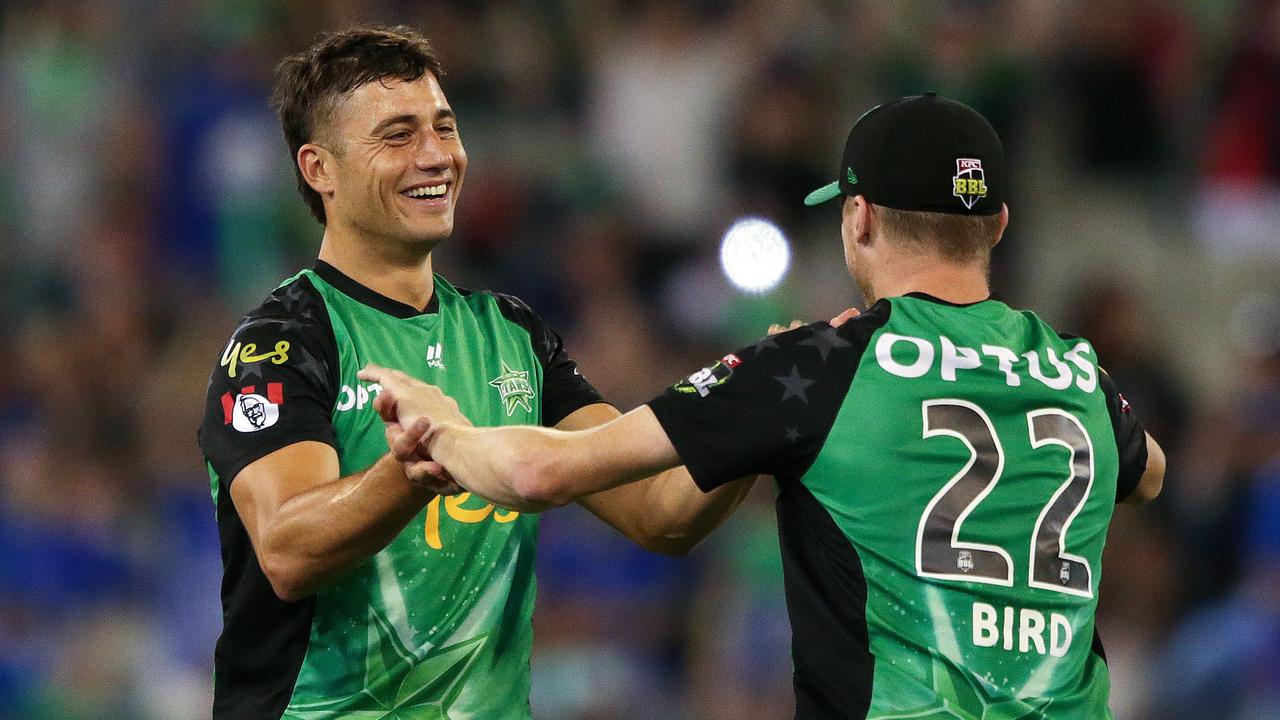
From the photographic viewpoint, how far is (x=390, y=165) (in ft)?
15.3

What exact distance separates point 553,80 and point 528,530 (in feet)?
21.9

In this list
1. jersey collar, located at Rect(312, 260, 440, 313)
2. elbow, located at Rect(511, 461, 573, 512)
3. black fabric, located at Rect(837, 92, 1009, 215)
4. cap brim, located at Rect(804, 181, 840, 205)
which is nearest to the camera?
elbow, located at Rect(511, 461, 573, 512)

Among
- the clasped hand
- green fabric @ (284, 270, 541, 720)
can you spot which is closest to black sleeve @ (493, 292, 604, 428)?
green fabric @ (284, 270, 541, 720)

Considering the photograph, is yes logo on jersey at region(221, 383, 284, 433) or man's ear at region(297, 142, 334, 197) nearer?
yes logo on jersey at region(221, 383, 284, 433)

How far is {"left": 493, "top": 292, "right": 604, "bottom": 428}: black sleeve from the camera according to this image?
480cm

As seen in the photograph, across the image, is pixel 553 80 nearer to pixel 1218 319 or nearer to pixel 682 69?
→ pixel 682 69

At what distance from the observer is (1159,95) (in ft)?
33.4

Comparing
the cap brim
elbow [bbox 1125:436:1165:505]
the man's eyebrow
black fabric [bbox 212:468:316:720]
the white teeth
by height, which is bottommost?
black fabric [bbox 212:468:316:720]

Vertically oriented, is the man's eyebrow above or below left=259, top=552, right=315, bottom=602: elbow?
above

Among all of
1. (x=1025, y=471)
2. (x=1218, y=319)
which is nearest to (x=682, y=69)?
(x=1218, y=319)

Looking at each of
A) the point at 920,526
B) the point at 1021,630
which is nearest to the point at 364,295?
the point at 920,526

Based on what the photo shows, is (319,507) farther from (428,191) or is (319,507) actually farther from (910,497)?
(910,497)

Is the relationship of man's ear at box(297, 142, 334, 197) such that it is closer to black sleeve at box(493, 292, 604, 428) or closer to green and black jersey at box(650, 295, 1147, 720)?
black sleeve at box(493, 292, 604, 428)

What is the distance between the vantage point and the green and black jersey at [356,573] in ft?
14.0
